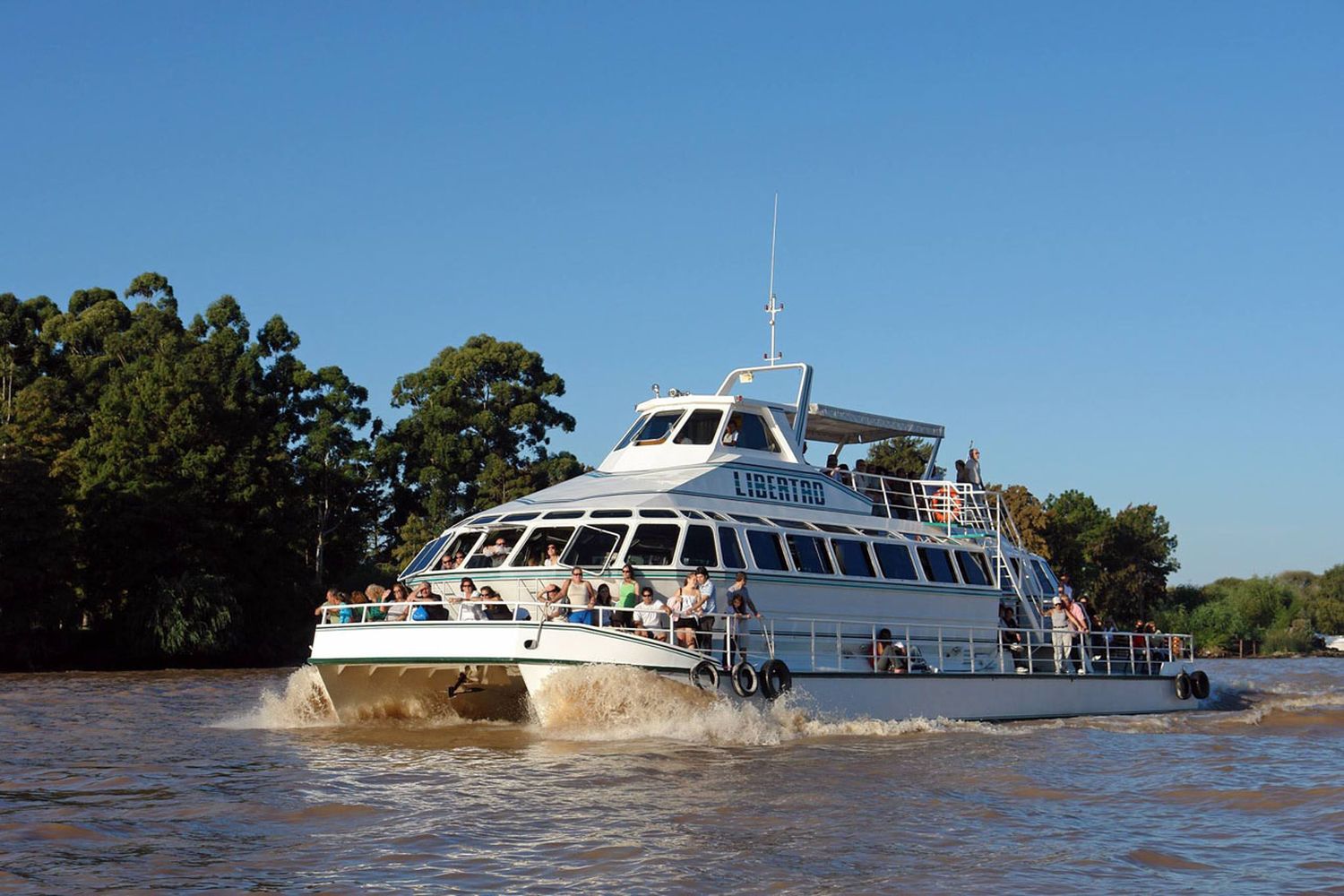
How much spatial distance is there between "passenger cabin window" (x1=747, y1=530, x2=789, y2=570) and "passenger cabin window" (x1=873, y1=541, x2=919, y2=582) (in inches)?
96.7

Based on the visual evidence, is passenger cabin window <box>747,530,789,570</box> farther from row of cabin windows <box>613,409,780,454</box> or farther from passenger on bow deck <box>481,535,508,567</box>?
passenger on bow deck <box>481,535,508,567</box>

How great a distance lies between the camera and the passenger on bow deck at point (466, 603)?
19859 millimetres

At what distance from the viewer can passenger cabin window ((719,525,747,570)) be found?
2144 cm

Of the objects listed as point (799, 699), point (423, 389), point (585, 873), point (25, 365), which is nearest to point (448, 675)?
point (799, 699)

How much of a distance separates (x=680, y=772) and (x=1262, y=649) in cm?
8152

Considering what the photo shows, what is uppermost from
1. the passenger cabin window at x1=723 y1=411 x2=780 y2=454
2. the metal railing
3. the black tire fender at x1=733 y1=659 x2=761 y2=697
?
the passenger cabin window at x1=723 y1=411 x2=780 y2=454

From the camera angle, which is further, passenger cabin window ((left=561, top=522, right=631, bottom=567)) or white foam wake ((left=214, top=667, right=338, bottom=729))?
white foam wake ((left=214, top=667, right=338, bottom=729))

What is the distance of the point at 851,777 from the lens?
16.3 m

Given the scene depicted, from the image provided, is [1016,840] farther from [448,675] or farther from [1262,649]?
[1262,649]

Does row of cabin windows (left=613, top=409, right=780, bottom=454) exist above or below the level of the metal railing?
above

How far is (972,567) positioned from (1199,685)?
6.04 meters

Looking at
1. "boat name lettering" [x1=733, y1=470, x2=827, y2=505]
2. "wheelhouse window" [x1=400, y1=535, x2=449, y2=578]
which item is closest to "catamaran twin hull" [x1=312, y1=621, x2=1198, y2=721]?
"wheelhouse window" [x1=400, y1=535, x2=449, y2=578]

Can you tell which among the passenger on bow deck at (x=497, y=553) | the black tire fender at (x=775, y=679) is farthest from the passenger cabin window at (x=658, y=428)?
the black tire fender at (x=775, y=679)

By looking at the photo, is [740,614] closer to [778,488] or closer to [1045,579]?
[778,488]
